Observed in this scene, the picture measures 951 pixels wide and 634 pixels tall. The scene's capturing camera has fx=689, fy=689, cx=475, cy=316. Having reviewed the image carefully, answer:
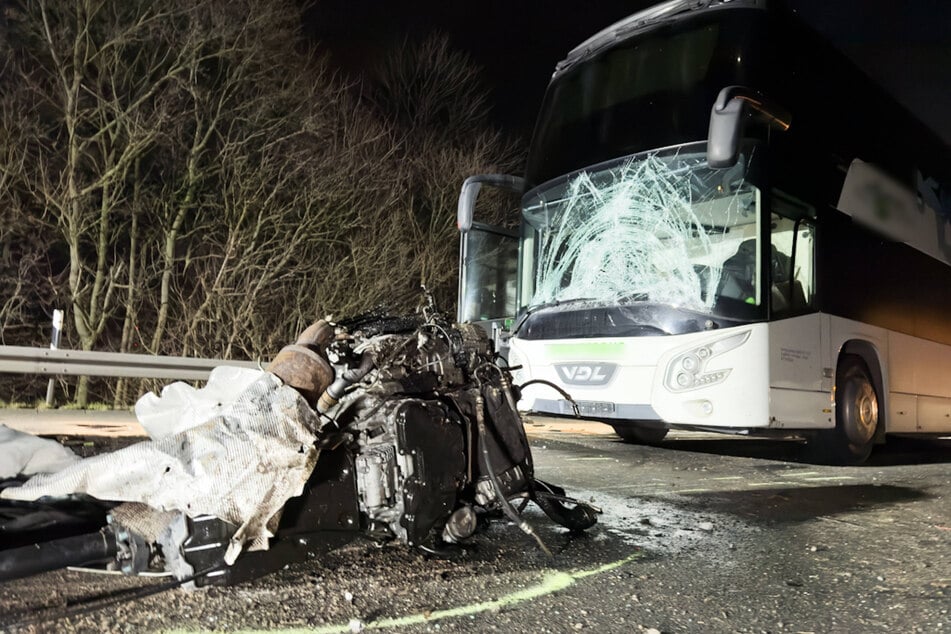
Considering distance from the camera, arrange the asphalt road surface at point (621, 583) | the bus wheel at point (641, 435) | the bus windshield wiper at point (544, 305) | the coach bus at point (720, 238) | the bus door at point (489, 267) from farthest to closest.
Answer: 1. the bus wheel at point (641, 435)
2. the bus door at point (489, 267)
3. the bus windshield wiper at point (544, 305)
4. the coach bus at point (720, 238)
5. the asphalt road surface at point (621, 583)

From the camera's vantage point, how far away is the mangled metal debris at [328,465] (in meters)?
2.51

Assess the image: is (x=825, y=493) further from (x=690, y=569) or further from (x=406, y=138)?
(x=406, y=138)

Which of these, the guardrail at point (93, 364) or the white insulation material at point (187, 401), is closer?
the white insulation material at point (187, 401)

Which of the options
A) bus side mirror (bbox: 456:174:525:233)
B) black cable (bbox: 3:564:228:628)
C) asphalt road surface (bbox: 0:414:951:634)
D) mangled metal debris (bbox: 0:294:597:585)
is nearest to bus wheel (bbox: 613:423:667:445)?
bus side mirror (bbox: 456:174:525:233)

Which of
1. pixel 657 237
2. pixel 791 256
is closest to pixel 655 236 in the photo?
pixel 657 237

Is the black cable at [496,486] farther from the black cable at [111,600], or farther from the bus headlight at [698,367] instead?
the bus headlight at [698,367]

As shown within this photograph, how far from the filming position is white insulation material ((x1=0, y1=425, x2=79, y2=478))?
2857 millimetres

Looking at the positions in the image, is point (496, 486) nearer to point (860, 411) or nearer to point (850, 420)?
point (850, 420)

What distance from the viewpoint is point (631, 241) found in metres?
6.72

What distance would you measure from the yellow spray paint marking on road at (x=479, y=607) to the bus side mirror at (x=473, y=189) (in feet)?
19.0

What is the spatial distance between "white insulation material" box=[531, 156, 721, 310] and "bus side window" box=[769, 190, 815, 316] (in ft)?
1.92

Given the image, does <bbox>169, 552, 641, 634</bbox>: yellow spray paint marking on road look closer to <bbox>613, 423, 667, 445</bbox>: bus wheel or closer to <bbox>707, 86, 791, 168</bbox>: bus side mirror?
<bbox>707, 86, 791, 168</bbox>: bus side mirror

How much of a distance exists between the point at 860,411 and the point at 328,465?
21.4ft

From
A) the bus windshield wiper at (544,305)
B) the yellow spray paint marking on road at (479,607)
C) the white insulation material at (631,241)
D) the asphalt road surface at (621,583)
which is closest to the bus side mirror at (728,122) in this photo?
the white insulation material at (631,241)
